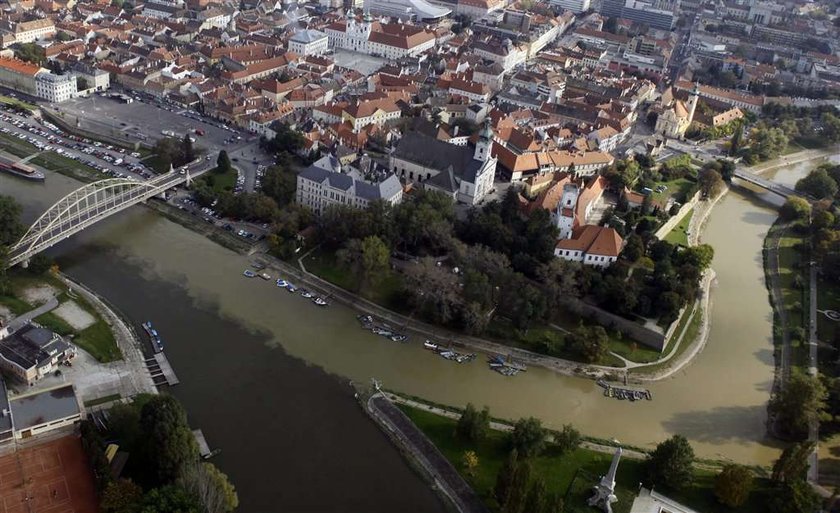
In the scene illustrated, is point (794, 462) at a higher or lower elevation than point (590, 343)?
higher

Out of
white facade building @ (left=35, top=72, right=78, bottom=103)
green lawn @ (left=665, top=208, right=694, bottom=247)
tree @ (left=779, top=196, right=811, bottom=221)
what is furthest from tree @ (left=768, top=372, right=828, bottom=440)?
white facade building @ (left=35, top=72, right=78, bottom=103)

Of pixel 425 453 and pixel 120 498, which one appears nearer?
pixel 120 498

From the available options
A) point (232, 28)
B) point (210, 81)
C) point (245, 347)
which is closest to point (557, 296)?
point (245, 347)

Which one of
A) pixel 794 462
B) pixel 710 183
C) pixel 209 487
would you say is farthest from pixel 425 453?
pixel 710 183

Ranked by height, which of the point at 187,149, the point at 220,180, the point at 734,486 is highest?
the point at 187,149

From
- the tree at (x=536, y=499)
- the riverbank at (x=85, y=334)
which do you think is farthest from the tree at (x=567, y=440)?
the riverbank at (x=85, y=334)

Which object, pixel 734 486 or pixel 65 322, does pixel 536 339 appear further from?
pixel 65 322
